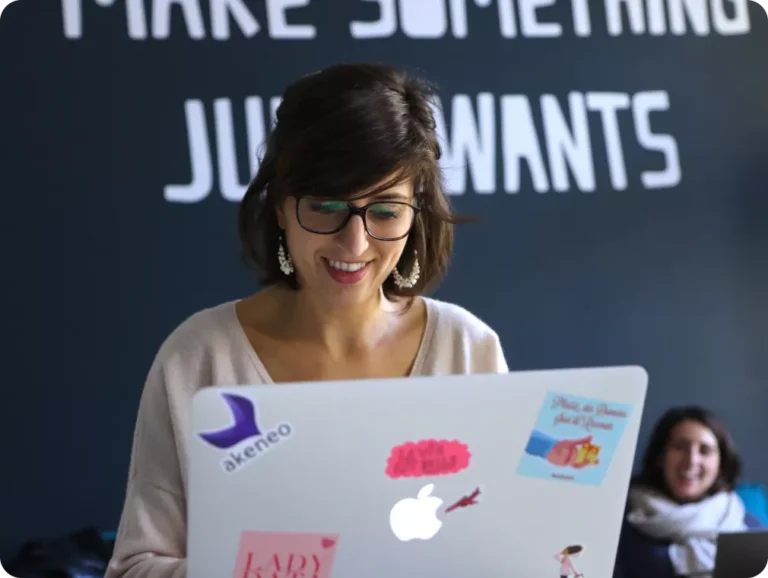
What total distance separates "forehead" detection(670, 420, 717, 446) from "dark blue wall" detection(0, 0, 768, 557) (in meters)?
0.27

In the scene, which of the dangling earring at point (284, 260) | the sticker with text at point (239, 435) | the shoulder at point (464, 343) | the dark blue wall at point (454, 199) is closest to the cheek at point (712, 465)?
the dark blue wall at point (454, 199)

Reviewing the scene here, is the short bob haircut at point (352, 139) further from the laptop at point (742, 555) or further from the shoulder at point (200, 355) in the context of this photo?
the laptop at point (742, 555)

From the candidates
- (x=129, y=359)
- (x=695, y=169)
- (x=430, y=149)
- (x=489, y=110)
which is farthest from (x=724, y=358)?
(x=430, y=149)

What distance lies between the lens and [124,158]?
304 centimetres

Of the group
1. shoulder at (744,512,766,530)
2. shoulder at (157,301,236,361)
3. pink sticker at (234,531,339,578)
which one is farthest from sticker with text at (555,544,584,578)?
shoulder at (744,512,766,530)

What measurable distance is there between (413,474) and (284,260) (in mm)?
635

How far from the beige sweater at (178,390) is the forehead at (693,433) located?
1792mm

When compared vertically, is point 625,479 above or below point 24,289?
below

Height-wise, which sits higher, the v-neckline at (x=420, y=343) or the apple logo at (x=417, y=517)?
the v-neckline at (x=420, y=343)

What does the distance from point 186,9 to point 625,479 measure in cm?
253

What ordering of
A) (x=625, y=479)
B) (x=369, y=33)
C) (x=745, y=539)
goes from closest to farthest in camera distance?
(x=625, y=479) < (x=745, y=539) < (x=369, y=33)

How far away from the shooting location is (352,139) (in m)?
1.25

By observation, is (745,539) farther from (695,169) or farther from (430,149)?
(695,169)

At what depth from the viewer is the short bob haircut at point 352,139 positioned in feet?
4.11
